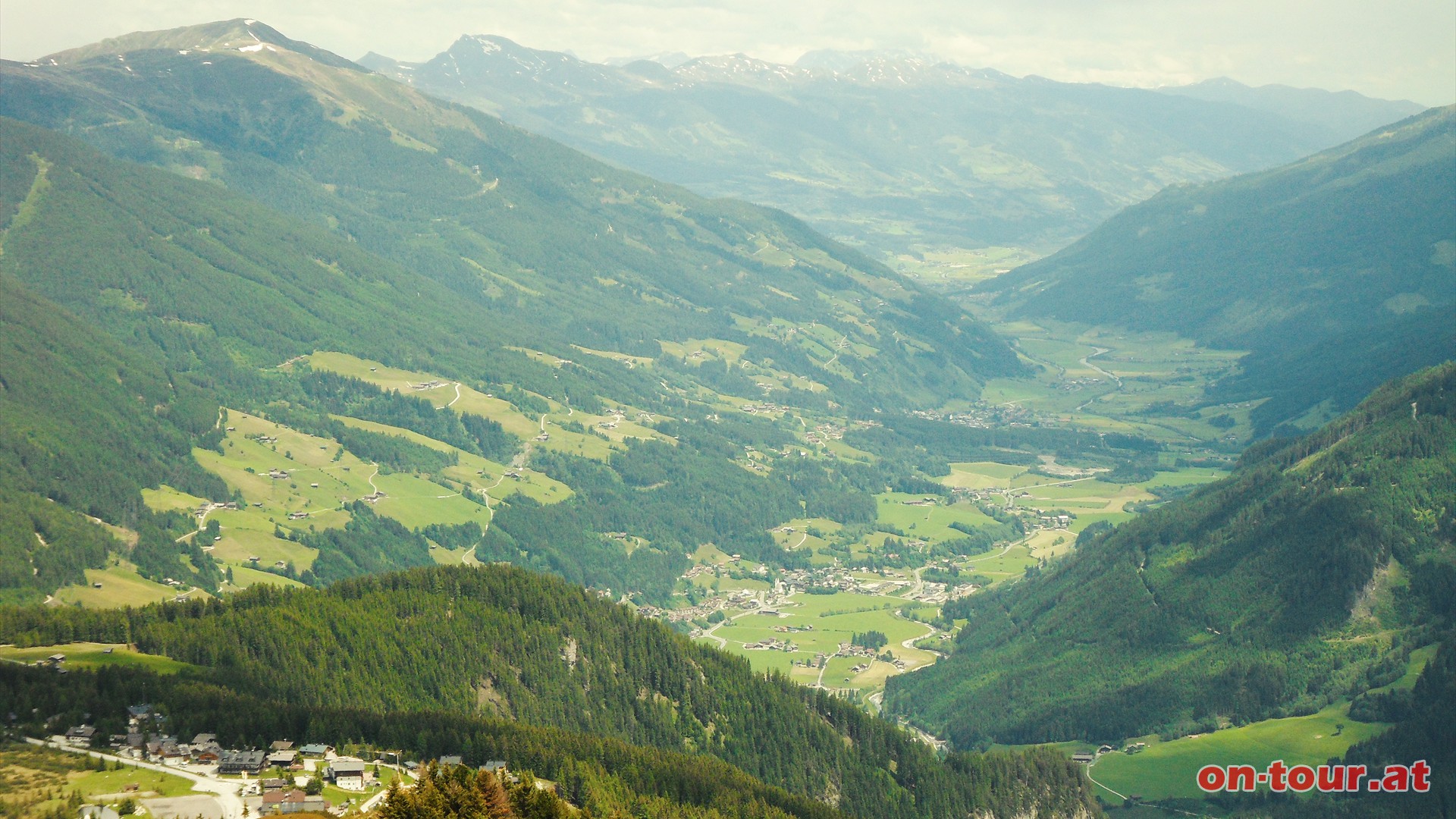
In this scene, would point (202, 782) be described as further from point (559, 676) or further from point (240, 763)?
point (559, 676)

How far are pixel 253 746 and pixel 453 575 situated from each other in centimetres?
5648

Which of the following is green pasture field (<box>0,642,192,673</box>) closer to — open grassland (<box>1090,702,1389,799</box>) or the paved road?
the paved road

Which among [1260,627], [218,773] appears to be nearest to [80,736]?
[218,773]

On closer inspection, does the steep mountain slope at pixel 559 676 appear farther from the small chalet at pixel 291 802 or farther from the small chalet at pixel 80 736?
the small chalet at pixel 291 802

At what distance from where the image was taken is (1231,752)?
158 meters

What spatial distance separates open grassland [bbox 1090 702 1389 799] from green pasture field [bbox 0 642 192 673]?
92.7 metres

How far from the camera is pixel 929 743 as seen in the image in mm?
174500

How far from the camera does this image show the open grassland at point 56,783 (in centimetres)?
8956

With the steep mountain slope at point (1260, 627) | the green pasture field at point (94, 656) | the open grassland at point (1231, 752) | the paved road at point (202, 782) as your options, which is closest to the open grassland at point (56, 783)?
the paved road at point (202, 782)

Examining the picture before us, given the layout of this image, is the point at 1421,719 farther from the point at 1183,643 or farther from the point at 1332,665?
the point at 1183,643

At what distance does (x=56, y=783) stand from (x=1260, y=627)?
134 m

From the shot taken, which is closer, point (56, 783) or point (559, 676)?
point (56, 783)

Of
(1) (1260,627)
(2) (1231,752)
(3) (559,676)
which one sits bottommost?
(2) (1231,752)

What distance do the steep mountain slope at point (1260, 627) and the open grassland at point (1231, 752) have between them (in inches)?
132
